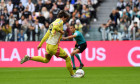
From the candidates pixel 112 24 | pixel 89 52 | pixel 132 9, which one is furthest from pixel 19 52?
pixel 132 9

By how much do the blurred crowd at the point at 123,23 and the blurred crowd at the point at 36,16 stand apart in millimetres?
1363

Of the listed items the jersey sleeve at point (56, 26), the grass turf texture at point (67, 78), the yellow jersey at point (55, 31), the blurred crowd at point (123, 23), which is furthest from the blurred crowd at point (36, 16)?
the jersey sleeve at point (56, 26)

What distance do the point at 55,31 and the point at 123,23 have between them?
1174 cm

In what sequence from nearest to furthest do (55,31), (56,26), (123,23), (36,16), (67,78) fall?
(56,26) → (55,31) → (67,78) → (123,23) → (36,16)

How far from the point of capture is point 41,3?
29.0m

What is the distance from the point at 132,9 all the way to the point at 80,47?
24.8ft

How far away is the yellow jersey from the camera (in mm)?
15031

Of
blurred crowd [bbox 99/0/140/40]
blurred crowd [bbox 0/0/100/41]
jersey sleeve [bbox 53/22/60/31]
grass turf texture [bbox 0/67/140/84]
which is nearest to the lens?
grass turf texture [bbox 0/67/140/84]

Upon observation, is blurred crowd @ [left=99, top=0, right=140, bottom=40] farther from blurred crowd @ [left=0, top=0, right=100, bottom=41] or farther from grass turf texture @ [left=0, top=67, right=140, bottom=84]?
grass turf texture @ [left=0, top=67, right=140, bottom=84]

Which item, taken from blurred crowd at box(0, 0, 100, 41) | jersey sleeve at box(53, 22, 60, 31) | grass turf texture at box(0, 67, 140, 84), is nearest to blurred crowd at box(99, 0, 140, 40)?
blurred crowd at box(0, 0, 100, 41)

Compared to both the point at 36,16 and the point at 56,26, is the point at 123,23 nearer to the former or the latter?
the point at 36,16

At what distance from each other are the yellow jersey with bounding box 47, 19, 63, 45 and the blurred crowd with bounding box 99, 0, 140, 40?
34.7 ft

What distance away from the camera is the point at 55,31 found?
1515 cm

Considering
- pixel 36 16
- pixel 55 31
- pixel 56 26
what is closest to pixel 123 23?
pixel 36 16
